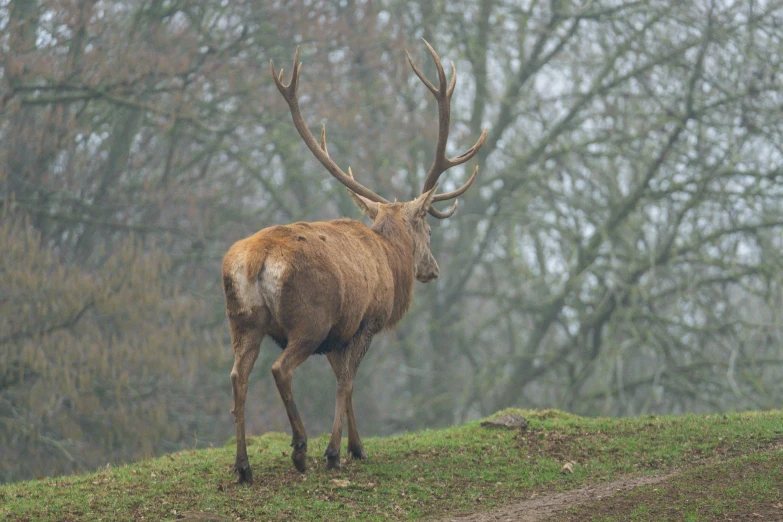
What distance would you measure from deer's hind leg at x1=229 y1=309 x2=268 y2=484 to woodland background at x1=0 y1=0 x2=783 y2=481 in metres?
7.64

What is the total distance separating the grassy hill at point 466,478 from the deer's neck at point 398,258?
1.44 m

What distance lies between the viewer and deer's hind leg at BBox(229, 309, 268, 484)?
8586mm

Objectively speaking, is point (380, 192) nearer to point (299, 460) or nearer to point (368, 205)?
point (368, 205)

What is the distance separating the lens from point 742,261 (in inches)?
755

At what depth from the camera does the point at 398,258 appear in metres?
10.7

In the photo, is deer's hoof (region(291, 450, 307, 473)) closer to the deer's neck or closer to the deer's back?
the deer's back

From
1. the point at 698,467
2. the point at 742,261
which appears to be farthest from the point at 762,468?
the point at 742,261

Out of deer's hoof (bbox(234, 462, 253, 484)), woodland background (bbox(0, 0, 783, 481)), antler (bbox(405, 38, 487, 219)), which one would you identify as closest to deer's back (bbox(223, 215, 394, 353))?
deer's hoof (bbox(234, 462, 253, 484))

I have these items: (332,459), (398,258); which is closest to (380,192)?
(398,258)

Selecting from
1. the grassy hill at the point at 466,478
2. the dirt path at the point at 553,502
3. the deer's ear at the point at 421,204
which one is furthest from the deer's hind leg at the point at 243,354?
the deer's ear at the point at 421,204

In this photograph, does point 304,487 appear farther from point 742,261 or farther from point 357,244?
point 742,261

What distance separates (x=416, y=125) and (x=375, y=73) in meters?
1.47

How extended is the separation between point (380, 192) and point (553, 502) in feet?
48.1

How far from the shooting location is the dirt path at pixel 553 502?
26.0 ft
